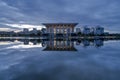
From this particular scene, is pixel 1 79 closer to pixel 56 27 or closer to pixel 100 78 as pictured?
pixel 100 78

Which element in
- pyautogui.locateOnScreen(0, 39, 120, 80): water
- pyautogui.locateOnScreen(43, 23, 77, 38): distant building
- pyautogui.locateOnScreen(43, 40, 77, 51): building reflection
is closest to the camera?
pyautogui.locateOnScreen(0, 39, 120, 80): water

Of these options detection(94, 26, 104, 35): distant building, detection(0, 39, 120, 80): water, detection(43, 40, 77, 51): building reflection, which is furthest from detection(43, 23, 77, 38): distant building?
detection(0, 39, 120, 80): water

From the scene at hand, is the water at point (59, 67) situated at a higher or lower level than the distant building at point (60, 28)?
lower

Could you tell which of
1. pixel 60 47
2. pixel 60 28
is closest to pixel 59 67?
pixel 60 47

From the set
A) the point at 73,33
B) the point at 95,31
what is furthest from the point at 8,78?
the point at 95,31

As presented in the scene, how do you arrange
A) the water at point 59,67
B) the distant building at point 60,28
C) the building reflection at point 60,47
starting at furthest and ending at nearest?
the distant building at point 60,28 → the building reflection at point 60,47 → the water at point 59,67

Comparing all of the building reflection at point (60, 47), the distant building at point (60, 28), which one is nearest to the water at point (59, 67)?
the building reflection at point (60, 47)

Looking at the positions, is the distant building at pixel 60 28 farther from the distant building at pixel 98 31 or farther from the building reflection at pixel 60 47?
the building reflection at pixel 60 47

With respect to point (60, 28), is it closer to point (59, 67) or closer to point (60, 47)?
point (60, 47)

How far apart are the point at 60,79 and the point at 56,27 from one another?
455 ft

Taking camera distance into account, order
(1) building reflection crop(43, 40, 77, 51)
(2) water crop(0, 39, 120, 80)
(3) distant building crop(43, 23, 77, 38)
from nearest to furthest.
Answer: (2) water crop(0, 39, 120, 80)
(1) building reflection crop(43, 40, 77, 51)
(3) distant building crop(43, 23, 77, 38)

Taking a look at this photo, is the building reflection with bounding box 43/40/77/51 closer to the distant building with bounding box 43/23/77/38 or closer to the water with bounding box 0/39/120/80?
the water with bounding box 0/39/120/80

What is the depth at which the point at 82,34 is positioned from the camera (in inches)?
5664

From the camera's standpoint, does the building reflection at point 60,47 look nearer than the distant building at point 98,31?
Yes
